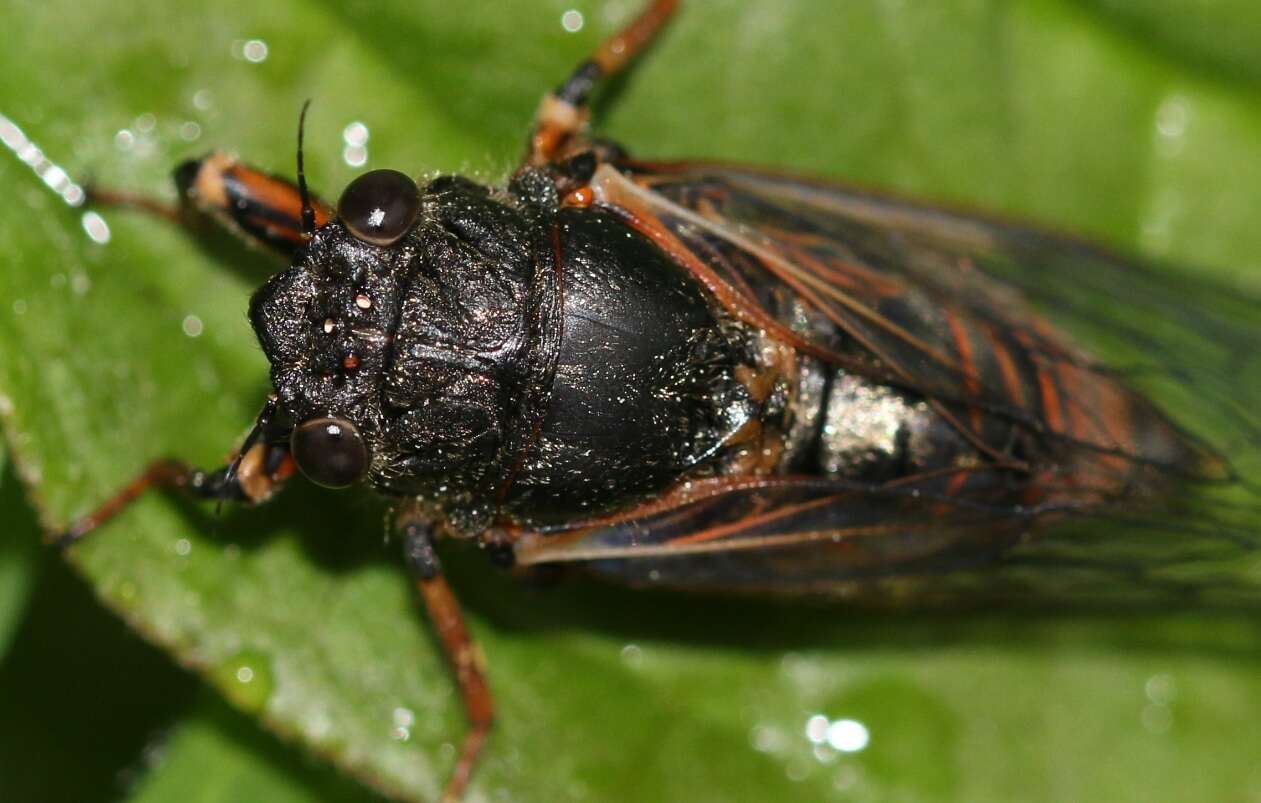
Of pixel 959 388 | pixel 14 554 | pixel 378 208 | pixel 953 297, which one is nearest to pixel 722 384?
pixel 959 388

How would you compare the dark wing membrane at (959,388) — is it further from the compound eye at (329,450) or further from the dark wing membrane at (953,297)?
the compound eye at (329,450)

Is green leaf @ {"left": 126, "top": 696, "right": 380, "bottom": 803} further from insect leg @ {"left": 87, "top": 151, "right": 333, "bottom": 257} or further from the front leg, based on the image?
insect leg @ {"left": 87, "top": 151, "right": 333, "bottom": 257}

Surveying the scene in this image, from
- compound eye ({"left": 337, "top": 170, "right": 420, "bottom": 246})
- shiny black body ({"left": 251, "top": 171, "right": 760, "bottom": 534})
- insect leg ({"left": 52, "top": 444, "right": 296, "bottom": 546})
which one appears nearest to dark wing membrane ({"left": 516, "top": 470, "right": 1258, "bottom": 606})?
shiny black body ({"left": 251, "top": 171, "right": 760, "bottom": 534})

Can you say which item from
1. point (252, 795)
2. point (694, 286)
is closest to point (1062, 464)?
point (694, 286)

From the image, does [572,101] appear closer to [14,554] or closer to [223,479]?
[223,479]

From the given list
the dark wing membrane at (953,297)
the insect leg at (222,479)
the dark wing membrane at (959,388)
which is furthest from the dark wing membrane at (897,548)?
the insect leg at (222,479)

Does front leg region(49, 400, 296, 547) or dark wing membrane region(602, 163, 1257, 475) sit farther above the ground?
dark wing membrane region(602, 163, 1257, 475)
